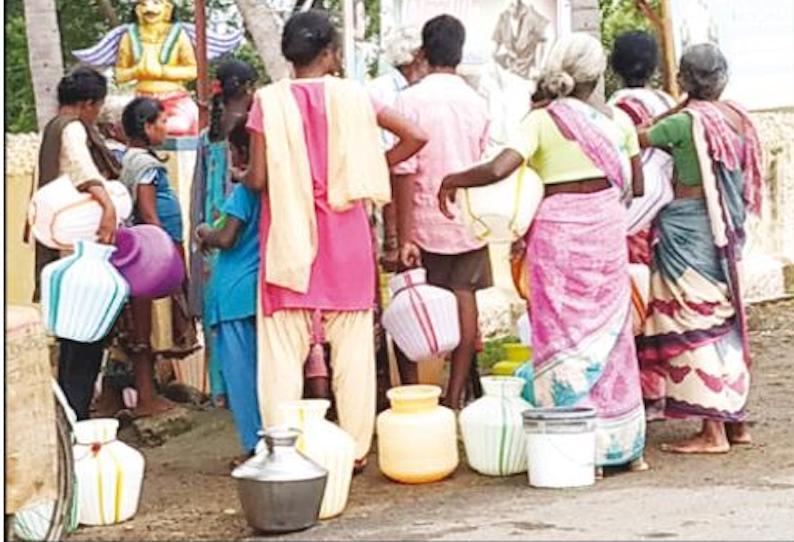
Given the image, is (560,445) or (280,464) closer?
(280,464)

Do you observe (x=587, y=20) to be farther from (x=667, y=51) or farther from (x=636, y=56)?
(x=636, y=56)

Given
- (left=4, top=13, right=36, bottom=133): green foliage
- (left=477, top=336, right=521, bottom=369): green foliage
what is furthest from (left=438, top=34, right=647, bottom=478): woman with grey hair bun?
(left=4, top=13, right=36, bottom=133): green foliage

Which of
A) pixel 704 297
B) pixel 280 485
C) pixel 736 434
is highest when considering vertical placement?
pixel 704 297

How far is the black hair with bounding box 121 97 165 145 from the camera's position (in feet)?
27.4

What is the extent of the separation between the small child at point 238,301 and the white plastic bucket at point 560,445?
3.66ft

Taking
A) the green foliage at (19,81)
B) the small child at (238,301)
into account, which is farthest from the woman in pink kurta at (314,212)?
the green foliage at (19,81)

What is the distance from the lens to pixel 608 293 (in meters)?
6.91

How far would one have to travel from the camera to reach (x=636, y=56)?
26.0 ft

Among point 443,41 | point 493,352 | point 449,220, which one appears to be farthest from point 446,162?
point 493,352

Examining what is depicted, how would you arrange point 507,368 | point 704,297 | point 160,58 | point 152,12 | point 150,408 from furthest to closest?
point 152,12
point 160,58
point 150,408
point 507,368
point 704,297

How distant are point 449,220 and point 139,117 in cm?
164

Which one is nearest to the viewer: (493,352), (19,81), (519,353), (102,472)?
(102,472)

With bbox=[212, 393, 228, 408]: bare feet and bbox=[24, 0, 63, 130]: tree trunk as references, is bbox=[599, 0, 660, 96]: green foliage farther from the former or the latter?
bbox=[212, 393, 228, 408]: bare feet

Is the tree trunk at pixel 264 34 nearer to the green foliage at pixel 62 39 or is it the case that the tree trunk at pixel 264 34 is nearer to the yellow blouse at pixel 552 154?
the yellow blouse at pixel 552 154
